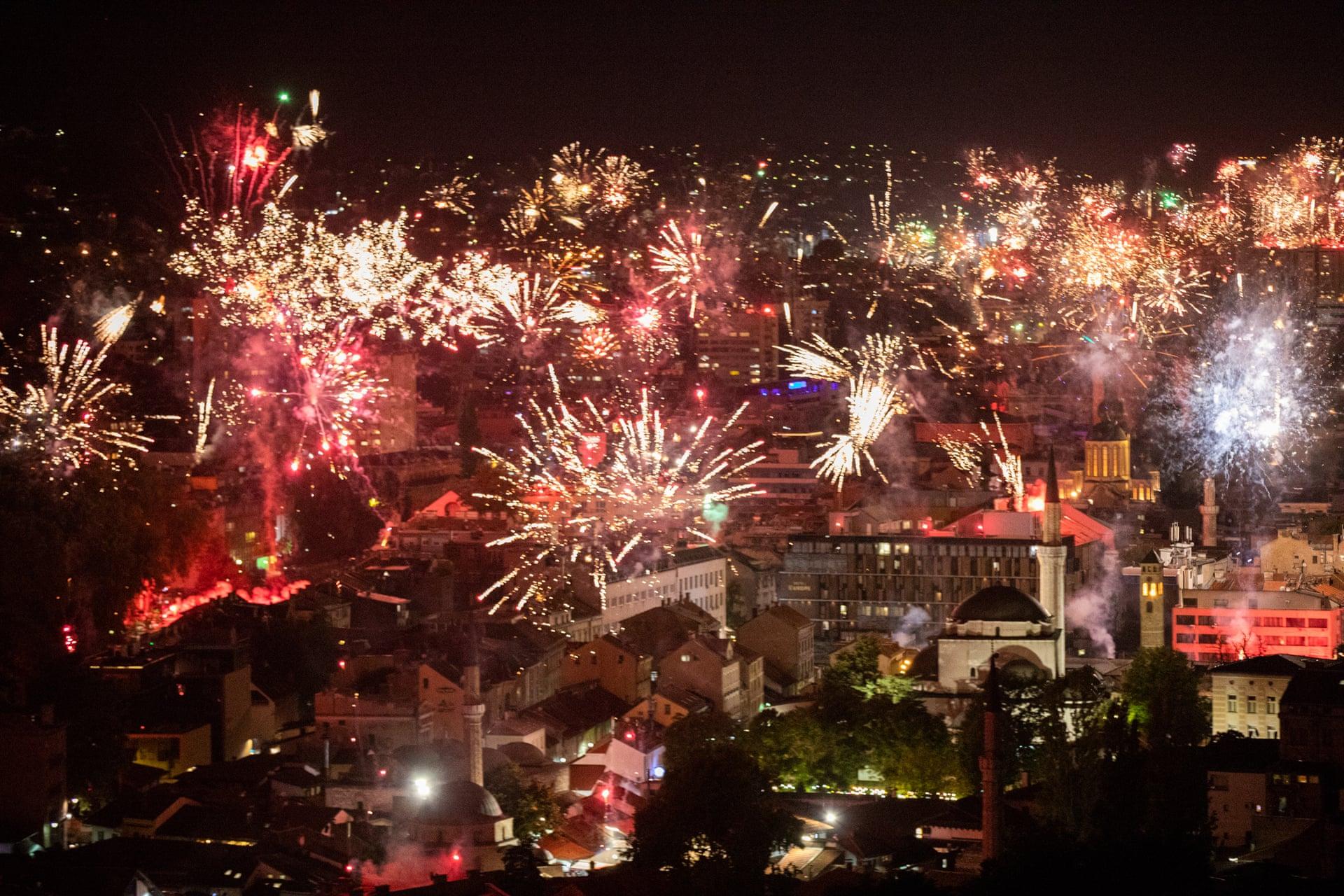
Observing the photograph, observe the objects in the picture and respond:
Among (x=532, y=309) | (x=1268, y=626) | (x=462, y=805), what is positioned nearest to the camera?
(x=462, y=805)

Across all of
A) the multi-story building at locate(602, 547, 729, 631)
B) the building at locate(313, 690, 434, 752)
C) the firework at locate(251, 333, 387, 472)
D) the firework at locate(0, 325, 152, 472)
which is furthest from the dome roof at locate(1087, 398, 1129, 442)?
the building at locate(313, 690, 434, 752)

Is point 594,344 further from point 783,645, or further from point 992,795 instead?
point 992,795

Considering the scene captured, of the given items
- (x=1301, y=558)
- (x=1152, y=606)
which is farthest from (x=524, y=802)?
(x=1301, y=558)

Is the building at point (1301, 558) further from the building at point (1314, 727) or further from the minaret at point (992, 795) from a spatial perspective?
the minaret at point (992, 795)

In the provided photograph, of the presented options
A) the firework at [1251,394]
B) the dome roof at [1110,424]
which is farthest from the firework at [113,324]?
the firework at [1251,394]

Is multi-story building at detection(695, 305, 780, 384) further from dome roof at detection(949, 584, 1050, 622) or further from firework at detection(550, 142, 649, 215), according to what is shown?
dome roof at detection(949, 584, 1050, 622)

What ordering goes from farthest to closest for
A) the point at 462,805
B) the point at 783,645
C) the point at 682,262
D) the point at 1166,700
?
the point at 682,262 → the point at 783,645 → the point at 1166,700 → the point at 462,805

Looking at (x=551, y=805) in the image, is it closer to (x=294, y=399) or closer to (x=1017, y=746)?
(x=1017, y=746)

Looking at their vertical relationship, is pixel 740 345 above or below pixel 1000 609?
above
